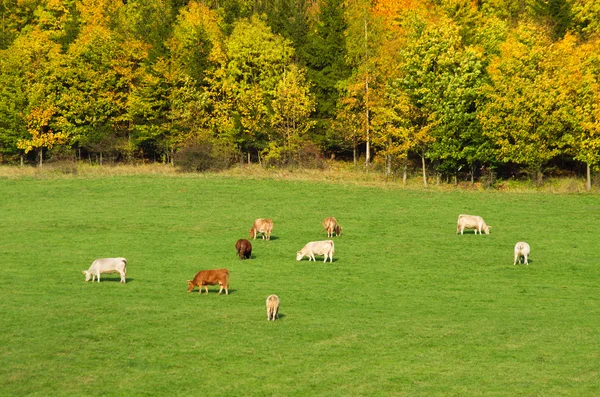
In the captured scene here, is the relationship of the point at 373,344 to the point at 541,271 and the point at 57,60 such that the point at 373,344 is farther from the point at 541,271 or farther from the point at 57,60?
the point at 57,60

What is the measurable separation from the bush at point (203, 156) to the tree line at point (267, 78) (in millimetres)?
152

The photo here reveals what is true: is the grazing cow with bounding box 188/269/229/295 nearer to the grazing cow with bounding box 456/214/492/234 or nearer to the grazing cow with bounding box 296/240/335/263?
the grazing cow with bounding box 296/240/335/263

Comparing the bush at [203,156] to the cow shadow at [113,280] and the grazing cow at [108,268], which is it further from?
the grazing cow at [108,268]

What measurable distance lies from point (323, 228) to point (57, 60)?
51.3 m

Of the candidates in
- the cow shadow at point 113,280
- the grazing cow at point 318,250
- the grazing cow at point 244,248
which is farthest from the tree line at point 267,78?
the cow shadow at point 113,280

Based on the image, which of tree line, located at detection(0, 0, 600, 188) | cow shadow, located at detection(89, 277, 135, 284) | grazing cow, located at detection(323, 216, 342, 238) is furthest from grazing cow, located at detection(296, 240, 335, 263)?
tree line, located at detection(0, 0, 600, 188)

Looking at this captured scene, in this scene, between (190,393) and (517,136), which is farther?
(517,136)

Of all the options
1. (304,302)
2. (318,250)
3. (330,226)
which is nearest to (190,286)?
(304,302)

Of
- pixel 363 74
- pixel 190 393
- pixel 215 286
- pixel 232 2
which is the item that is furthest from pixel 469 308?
pixel 232 2

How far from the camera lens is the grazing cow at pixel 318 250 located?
42469 mm

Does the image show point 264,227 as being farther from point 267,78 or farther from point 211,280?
point 267,78

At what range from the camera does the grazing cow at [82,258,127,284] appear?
36.6 m

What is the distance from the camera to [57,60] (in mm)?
91562

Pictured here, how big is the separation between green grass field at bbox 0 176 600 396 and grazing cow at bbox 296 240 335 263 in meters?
0.56
